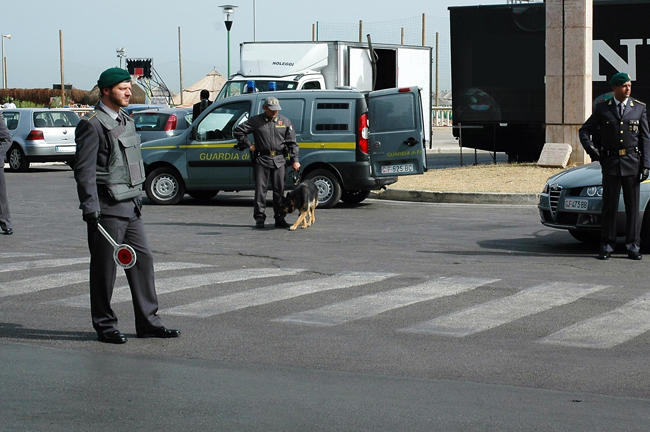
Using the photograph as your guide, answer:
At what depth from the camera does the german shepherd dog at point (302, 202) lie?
14.3 m

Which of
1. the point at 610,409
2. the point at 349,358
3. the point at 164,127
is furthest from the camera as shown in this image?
the point at 164,127

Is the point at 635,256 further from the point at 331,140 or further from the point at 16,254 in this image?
the point at 331,140

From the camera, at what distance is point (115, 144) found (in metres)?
7.10

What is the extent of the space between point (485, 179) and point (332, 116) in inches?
184

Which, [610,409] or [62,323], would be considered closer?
[610,409]

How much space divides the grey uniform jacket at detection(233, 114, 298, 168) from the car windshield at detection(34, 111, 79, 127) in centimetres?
1513

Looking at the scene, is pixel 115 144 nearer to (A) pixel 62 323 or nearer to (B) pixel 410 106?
(A) pixel 62 323

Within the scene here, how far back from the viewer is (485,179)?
20.5 metres

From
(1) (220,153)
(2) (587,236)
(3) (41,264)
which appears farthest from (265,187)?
(2) (587,236)

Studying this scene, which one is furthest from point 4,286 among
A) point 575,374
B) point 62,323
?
point 575,374

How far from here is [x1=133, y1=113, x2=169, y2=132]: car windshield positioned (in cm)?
2505

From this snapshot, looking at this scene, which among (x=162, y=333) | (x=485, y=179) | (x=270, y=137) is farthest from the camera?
(x=485, y=179)

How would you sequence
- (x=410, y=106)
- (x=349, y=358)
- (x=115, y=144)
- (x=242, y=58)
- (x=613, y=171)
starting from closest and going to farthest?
(x=349, y=358), (x=115, y=144), (x=613, y=171), (x=410, y=106), (x=242, y=58)

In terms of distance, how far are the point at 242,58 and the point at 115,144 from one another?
2059 cm
